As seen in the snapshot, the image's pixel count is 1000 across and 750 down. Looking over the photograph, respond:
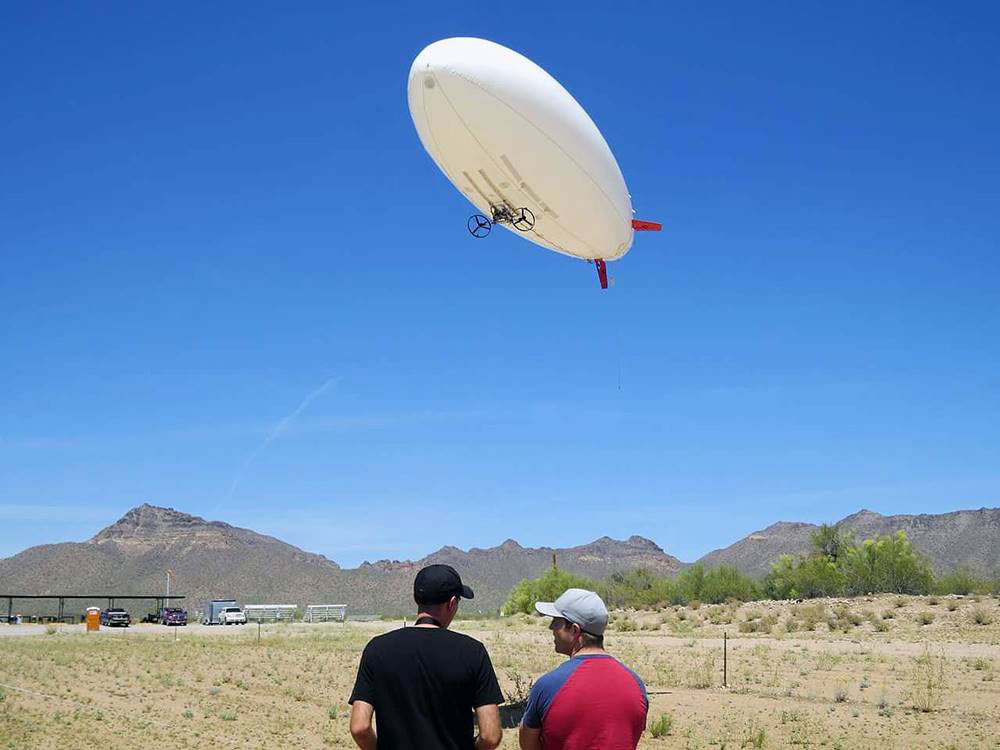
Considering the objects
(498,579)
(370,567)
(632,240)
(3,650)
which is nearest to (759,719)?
(632,240)

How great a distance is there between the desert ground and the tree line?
66.9ft

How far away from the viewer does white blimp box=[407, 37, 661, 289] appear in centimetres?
1622

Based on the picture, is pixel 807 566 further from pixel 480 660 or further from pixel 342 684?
pixel 480 660

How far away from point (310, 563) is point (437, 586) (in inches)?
5737

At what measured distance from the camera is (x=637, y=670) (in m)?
28.0

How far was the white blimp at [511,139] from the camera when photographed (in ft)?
53.2

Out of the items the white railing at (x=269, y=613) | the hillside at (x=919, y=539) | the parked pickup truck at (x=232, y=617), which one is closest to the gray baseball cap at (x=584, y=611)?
the parked pickup truck at (x=232, y=617)

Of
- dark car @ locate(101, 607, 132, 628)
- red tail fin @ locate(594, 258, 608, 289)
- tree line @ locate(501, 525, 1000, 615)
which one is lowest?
dark car @ locate(101, 607, 132, 628)

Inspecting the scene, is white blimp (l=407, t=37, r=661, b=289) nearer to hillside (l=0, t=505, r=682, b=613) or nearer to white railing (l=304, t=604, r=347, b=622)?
white railing (l=304, t=604, r=347, b=622)

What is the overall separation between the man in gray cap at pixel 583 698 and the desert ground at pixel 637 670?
1376cm

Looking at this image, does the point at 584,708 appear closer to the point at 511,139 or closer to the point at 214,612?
the point at 511,139

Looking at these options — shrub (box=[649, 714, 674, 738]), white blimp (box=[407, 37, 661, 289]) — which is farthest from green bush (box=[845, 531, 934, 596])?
white blimp (box=[407, 37, 661, 289])

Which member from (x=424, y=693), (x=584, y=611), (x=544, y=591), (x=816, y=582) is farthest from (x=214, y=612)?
(x=584, y=611)

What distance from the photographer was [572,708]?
4727mm
